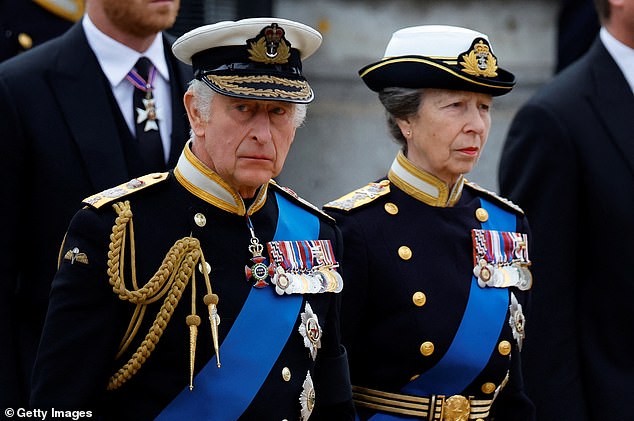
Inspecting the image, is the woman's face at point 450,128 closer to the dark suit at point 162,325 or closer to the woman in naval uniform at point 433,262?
the woman in naval uniform at point 433,262

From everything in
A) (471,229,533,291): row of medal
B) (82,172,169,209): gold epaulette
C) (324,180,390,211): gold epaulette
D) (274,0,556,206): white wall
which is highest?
(82,172,169,209): gold epaulette

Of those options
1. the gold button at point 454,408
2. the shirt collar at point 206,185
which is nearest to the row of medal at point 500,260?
the gold button at point 454,408

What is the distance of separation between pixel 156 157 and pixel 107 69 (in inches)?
13.3

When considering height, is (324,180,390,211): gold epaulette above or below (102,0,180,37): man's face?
below

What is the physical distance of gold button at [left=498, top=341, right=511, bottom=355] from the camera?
433 cm

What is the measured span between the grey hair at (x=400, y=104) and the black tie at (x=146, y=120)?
2.36ft

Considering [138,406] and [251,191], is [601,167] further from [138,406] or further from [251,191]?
[138,406]

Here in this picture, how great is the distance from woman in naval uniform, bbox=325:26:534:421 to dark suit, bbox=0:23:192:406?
733 millimetres

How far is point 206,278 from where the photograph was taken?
361 centimetres

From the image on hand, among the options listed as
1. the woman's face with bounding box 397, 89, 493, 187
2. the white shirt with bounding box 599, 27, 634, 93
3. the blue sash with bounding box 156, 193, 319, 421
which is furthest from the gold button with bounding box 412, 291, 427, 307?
the white shirt with bounding box 599, 27, 634, 93

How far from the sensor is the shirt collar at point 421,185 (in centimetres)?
443

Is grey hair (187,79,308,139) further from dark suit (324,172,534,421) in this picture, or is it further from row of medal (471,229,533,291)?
row of medal (471,229,533,291)

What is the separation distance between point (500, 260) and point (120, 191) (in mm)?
1335

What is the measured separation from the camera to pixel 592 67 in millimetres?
5145
